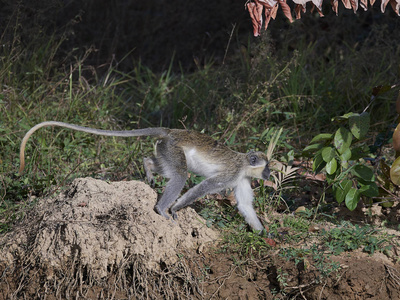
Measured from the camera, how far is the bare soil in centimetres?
409

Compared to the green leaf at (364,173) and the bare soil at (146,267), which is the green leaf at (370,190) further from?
the bare soil at (146,267)

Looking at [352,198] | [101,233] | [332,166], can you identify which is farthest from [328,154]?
[101,233]

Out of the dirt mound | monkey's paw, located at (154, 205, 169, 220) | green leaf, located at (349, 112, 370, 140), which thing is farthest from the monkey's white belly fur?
green leaf, located at (349, 112, 370, 140)

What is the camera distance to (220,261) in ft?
14.2

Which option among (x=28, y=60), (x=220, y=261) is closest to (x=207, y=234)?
(x=220, y=261)

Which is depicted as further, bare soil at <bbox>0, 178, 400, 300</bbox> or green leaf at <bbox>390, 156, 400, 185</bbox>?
green leaf at <bbox>390, 156, 400, 185</bbox>

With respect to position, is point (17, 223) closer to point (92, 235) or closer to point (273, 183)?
point (92, 235)

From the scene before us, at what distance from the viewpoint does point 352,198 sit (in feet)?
15.0

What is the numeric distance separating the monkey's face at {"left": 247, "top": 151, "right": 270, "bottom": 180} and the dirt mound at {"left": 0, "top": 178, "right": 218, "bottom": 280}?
0.60 metres

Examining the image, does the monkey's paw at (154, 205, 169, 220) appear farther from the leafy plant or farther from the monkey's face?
the leafy plant

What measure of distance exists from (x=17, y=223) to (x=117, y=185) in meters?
0.88

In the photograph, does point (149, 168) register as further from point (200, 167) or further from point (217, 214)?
point (217, 214)

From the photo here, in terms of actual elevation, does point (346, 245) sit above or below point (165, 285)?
above

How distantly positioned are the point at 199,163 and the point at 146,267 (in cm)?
103
